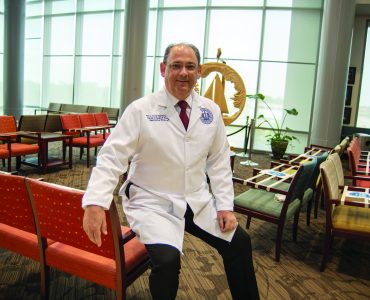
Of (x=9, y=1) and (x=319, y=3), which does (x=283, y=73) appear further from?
(x=9, y=1)

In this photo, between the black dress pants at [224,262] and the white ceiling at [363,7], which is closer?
the black dress pants at [224,262]

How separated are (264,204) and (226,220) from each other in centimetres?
124

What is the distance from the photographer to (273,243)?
306 cm

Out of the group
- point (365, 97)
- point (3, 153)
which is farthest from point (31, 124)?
point (365, 97)

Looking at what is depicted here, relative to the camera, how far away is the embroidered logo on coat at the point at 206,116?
174cm

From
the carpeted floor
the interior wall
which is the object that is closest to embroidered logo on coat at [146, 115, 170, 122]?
the carpeted floor

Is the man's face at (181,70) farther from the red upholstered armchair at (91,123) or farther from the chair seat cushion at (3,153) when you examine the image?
the red upholstered armchair at (91,123)

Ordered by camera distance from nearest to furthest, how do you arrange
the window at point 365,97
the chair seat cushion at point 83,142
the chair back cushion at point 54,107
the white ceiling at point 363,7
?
1. the chair seat cushion at point 83,142
2. the white ceiling at point 363,7
3. the window at point 365,97
4. the chair back cushion at point 54,107

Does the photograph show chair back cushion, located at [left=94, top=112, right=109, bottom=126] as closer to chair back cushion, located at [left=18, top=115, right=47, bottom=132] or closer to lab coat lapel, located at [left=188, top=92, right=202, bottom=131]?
chair back cushion, located at [left=18, top=115, right=47, bottom=132]

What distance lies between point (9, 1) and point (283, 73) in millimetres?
8120

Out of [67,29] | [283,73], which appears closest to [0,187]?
[283,73]

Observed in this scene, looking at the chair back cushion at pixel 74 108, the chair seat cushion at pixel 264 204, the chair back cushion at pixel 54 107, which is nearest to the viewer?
the chair seat cushion at pixel 264 204

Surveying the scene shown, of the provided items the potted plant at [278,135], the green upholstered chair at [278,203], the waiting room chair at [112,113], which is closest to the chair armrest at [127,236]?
the green upholstered chair at [278,203]

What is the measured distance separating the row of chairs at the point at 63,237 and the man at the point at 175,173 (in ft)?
0.47
